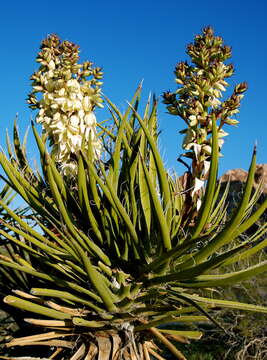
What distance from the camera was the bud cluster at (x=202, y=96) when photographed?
157 centimetres

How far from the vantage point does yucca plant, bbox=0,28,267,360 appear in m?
1.46

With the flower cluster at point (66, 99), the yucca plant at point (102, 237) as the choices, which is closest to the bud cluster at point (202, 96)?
the yucca plant at point (102, 237)

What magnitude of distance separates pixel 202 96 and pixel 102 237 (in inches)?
27.3

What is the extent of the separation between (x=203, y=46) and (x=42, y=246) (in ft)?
3.22

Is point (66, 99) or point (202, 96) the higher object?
point (66, 99)

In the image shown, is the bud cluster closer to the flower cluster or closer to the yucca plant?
the yucca plant

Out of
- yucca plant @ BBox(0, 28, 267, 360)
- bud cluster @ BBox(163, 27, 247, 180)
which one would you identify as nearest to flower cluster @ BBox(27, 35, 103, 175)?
yucca plant @ BBox(0, 28, 267, 360)

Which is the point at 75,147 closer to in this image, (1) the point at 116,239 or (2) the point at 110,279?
(1) the point at 116,239

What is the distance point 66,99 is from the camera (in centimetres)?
167

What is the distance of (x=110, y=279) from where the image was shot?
1.64 meters

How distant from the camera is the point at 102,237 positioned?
1748mm

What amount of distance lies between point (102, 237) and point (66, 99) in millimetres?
577

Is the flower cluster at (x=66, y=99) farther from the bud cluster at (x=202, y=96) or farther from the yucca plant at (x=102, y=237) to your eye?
the bud cluster at (x=202, y=96)

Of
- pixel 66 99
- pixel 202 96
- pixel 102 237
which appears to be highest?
pixel 66 99
